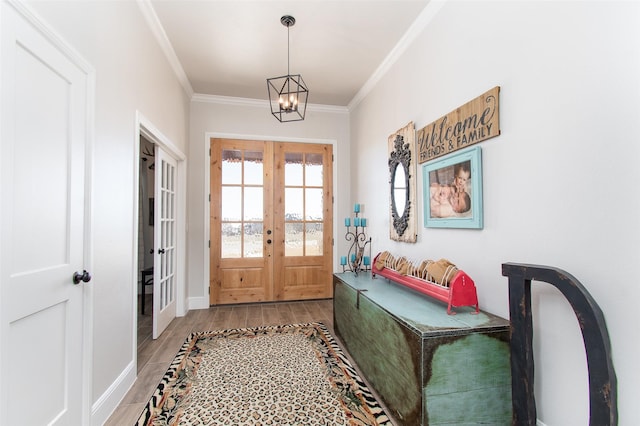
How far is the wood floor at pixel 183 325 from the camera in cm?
202

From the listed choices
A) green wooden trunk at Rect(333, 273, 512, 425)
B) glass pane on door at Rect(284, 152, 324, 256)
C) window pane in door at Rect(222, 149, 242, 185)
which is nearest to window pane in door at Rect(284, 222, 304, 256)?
glass pane on door at Rect(284, 152, 324, 256)

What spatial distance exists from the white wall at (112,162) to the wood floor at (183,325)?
0.11 meters

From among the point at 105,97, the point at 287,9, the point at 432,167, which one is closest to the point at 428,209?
the point at 432,167

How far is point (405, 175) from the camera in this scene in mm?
2865

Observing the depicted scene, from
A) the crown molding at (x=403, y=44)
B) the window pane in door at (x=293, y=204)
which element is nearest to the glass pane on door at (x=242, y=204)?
the window pane in door at (x=293, y=204)

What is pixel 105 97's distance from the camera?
185 cm

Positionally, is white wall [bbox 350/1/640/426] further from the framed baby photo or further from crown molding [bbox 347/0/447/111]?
crown molding [bbox 347/0/447/111]

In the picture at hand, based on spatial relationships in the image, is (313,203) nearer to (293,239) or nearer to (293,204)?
(293,204)

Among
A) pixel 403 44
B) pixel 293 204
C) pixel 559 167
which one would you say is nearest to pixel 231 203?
pixel 293 204

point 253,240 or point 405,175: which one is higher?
point 405,175

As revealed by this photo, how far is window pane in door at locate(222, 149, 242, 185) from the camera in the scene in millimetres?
4301

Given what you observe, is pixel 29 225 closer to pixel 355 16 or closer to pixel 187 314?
pixel 355 16

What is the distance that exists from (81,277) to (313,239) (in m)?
3.19

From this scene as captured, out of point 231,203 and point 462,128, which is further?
point 231,203
